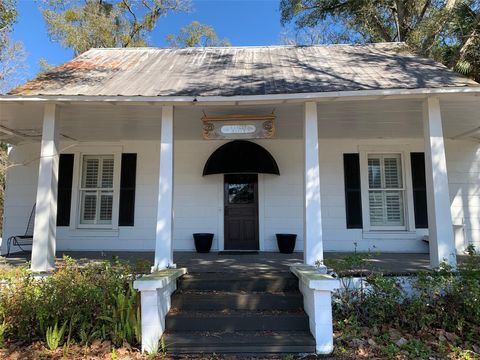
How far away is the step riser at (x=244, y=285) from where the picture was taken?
17.6 ft

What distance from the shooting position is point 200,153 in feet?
29.7

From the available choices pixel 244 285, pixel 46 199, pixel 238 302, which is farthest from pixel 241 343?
pixel 46 199

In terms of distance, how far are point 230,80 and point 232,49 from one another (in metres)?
2.87

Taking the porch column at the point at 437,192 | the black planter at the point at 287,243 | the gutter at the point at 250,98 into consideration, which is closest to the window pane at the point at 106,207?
the gutter at the point at 250,98

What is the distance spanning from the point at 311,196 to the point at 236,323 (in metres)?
2.16

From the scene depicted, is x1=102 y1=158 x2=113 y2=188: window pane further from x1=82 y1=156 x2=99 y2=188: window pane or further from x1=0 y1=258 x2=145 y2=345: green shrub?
x1=0 y1=258 x2=145 y2=345: green shrub

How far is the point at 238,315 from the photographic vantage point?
15.7 feet

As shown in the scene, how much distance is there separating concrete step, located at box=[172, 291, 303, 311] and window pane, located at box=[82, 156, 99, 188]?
16.8 feet

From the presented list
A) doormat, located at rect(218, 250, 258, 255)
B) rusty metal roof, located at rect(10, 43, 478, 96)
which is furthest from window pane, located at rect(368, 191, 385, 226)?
rusty metal roof, located at rect(10, 43, 478, 96)

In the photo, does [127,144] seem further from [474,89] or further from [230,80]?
[474,89]

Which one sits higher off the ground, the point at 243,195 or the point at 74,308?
the point at 243,195

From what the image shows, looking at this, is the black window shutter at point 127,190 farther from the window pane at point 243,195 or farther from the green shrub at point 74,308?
the green shrub at point 74,308

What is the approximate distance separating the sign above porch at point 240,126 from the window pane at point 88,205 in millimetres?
4374

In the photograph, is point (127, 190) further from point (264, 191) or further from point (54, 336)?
point (54, 336)
